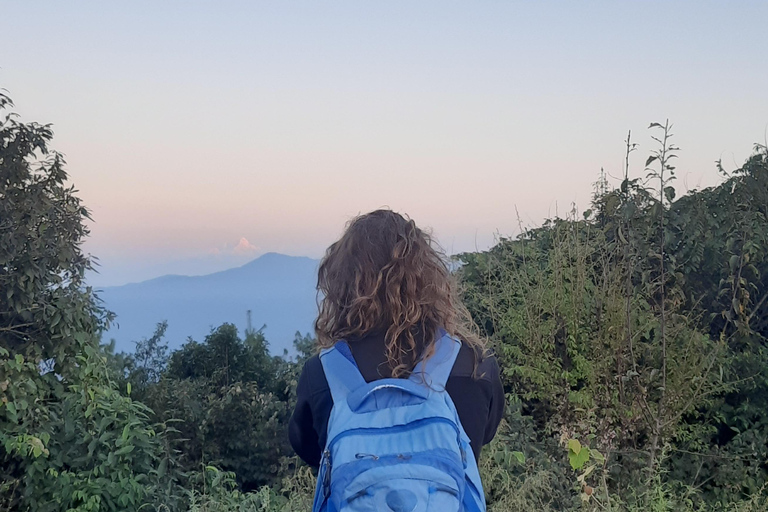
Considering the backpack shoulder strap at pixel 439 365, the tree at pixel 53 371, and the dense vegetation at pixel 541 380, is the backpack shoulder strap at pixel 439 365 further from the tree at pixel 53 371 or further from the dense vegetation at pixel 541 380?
the tree at pixel 53 371

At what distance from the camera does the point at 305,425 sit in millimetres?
1983

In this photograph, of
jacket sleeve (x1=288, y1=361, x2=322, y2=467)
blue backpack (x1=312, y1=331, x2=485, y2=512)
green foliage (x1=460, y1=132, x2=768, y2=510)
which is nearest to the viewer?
blue backpack (x1=312, y1=331, x2=485, y2=512)

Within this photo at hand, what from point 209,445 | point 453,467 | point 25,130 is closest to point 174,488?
point 209,445

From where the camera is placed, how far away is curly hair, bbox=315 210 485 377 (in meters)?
1.89

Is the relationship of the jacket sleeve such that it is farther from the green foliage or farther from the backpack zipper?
the green foliage

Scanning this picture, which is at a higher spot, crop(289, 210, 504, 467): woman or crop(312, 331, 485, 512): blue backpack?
crop(289, 210, 504, 467): woman

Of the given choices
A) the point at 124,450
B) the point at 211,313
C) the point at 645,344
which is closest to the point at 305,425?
the point at 124,450

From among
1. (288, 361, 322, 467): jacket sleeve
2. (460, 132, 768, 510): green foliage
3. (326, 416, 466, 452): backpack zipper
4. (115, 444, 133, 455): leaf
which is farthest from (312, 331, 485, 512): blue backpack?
(460, 132, 768, 510): green foliage

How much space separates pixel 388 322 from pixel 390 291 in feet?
0.29

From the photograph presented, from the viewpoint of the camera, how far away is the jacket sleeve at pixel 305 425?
1.90 m

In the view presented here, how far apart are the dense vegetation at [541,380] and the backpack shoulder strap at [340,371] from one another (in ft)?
6.96

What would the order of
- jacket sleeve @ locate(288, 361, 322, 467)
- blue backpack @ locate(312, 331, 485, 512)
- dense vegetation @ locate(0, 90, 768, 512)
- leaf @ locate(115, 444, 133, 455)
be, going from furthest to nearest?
dense vegetation @ locate(0, 90, 768, 512) < leaf @ locate(115, 444, 133, 455) < jacket sleeve @ locate(288, 361, 322, 467) < blue backpack @ locate(312, 331, 485, 512)

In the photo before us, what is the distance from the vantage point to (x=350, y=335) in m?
1.91

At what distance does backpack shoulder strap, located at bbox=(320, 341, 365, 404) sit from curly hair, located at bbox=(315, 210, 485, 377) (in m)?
0.06
